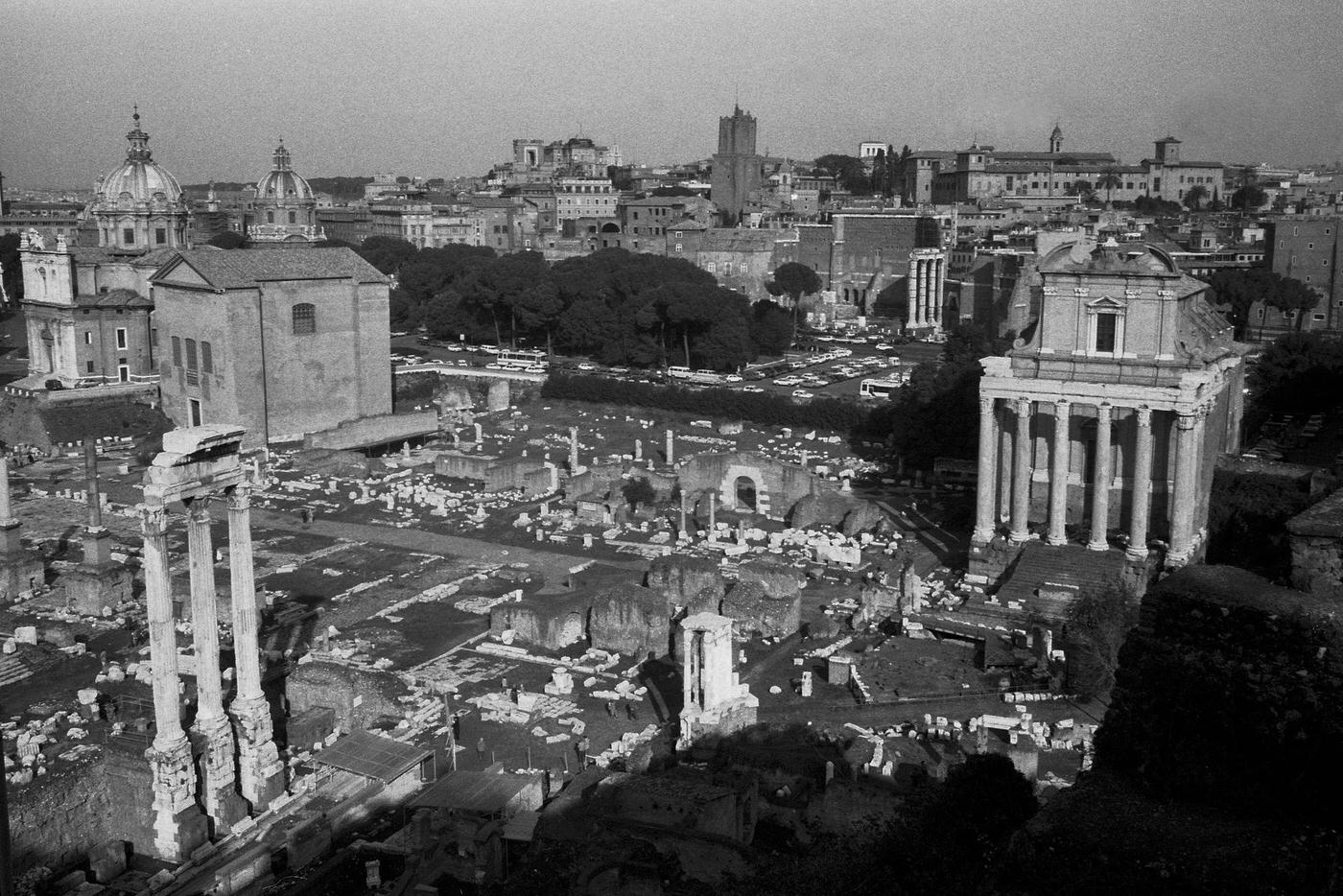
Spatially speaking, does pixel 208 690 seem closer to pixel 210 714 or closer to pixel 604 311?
pixel 210 714

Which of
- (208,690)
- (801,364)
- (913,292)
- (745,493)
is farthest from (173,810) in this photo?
(913,292)

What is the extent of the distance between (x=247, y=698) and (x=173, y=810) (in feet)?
6.17

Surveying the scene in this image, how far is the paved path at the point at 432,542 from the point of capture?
108 feet

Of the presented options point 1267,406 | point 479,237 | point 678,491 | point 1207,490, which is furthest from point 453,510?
point 479,237

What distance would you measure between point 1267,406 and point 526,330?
126 feet

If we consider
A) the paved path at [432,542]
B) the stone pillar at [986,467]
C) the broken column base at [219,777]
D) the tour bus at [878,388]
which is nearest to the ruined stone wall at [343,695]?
the broken column base at [219,777]

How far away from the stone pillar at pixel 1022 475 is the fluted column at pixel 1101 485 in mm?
1555

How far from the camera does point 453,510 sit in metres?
37.9

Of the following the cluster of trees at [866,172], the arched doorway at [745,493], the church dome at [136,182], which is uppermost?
the cluster of trees at [866,172]

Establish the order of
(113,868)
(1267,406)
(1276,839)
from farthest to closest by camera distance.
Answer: (1267,406)
(113,868)
(1276,839)

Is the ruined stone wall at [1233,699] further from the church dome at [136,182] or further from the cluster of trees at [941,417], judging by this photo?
the church dome at [136,182]

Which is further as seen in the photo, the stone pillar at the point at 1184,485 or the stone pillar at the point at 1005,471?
the stone pillar at the point at 1005,471

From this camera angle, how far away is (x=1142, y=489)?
2870cm

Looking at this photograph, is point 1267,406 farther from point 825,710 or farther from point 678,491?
point 825,710
